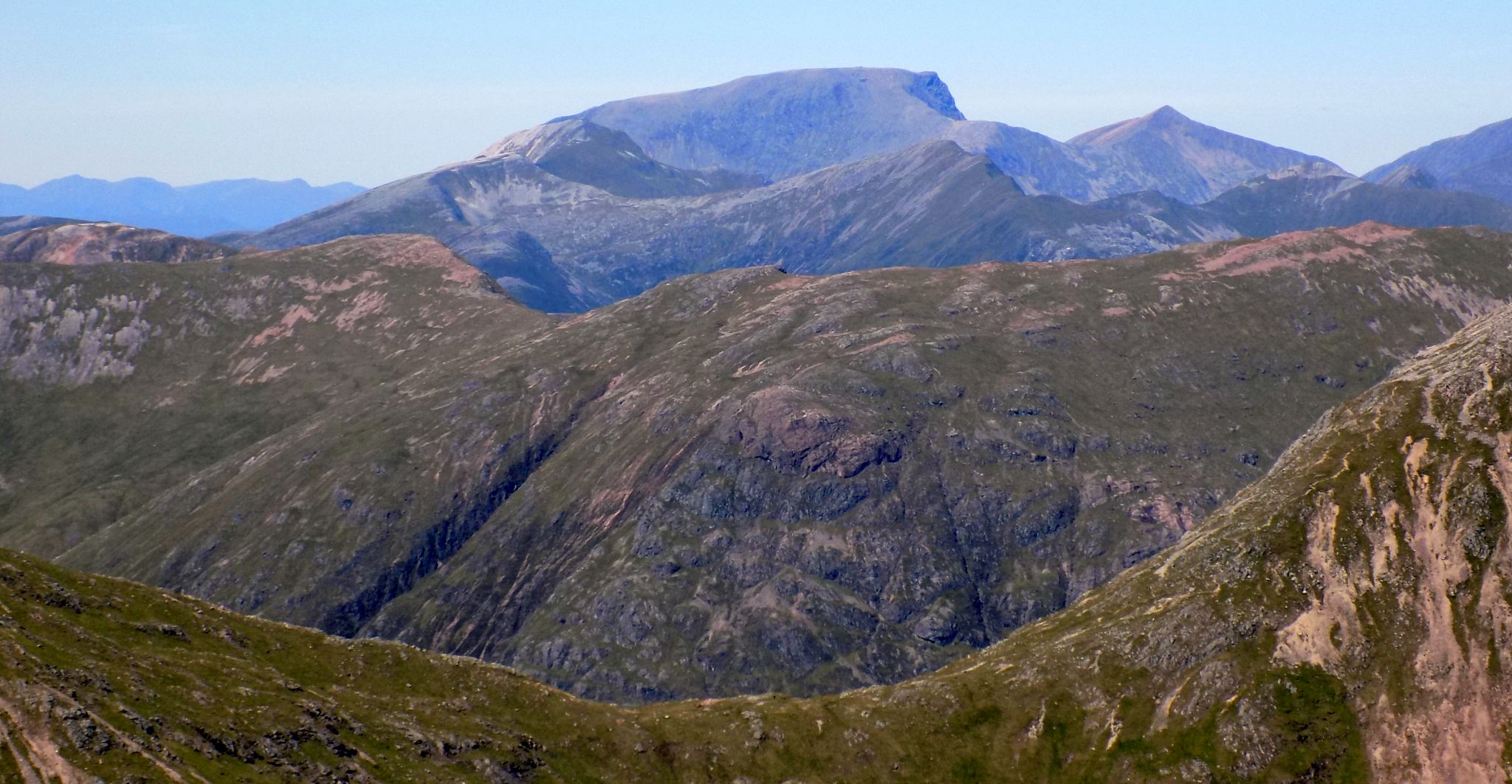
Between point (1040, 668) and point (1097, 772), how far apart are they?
22.3 metres

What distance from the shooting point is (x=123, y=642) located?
140 m

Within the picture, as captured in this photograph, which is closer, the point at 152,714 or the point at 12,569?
the point at 152,714

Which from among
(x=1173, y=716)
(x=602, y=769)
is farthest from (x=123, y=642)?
→ (x=1173, y=716)

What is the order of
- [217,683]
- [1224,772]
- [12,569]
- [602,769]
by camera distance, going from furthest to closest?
1. [1224,772]
2. [602,769]
3. [12,569]
4. [217,683]

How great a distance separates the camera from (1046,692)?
185 m

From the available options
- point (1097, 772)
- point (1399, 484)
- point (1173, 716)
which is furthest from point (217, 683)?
point (1399, 484)

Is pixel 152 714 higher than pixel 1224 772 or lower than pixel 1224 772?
higher

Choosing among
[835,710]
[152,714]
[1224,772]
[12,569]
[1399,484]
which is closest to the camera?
[152,714]

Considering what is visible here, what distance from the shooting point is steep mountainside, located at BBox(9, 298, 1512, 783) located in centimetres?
13300

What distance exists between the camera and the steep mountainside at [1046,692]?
133000mm

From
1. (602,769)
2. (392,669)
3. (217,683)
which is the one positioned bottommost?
(602,769)

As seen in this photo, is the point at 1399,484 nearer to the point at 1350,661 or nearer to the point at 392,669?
the point at 1350,661

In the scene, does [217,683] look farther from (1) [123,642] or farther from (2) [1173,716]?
(2) [1173,716]

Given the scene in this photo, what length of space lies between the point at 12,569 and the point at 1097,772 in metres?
150
